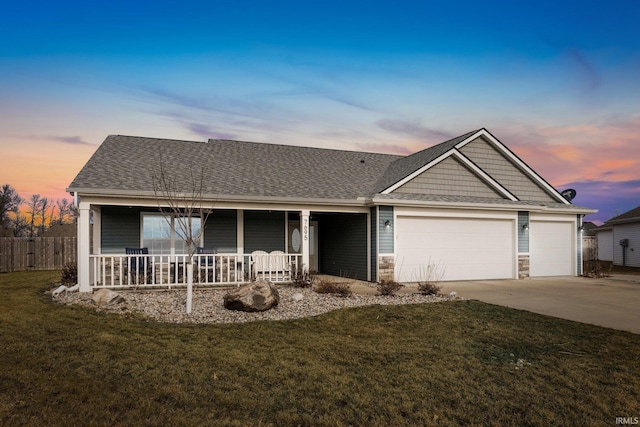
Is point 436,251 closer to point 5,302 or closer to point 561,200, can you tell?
point 561,200

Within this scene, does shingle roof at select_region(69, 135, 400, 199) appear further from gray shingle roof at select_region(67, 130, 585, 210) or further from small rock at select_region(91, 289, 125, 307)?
small rock at select_region(91, 289, 125, 307)

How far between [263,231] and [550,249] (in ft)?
36.4

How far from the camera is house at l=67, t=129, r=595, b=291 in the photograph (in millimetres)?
12805

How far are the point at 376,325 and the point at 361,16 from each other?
9.34 meters

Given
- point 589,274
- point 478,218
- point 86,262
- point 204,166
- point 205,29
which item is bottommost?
point 589,274

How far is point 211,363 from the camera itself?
17.9 feet

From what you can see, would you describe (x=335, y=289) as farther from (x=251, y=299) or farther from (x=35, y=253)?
(x=35, y=253)

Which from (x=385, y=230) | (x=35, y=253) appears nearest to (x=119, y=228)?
(x=385, y=230)

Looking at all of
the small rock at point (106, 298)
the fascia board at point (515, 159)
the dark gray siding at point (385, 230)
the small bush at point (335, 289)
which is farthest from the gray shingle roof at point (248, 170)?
the small bush at point (335, 289)

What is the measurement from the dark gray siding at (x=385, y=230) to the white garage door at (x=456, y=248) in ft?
1.19

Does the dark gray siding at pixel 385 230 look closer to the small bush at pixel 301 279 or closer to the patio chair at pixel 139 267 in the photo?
the small bush at pixel 301 279

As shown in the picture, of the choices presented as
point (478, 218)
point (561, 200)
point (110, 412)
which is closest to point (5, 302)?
point (110, 412)

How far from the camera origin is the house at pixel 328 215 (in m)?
12.8

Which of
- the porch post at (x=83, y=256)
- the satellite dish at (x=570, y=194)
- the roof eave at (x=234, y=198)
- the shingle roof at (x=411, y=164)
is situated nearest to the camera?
the porch post at (x=83, y=256)
